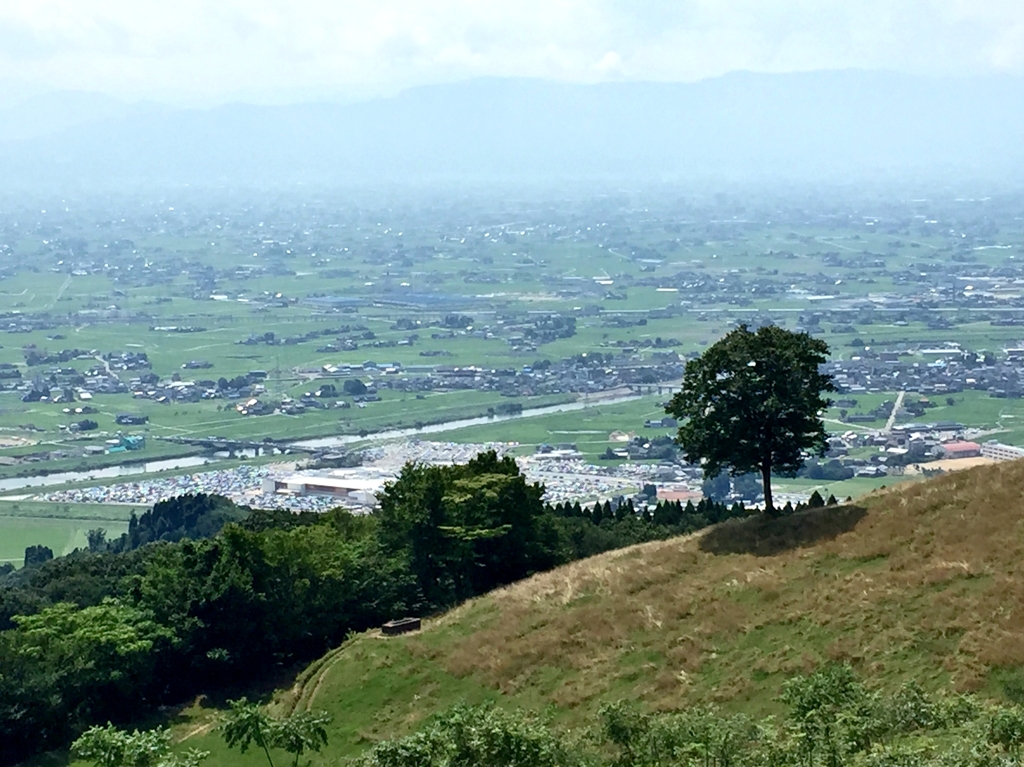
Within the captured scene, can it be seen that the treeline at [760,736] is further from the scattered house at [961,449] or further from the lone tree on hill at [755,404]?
the scattered house at [961,449]

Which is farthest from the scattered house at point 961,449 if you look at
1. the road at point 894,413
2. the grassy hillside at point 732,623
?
the grassy hillside at point 732,623

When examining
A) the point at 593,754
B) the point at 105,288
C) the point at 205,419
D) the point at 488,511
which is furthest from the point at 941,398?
the point at 105,288

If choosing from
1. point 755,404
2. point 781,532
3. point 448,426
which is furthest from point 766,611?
point 448,426

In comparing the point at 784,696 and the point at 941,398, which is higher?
the point at 784,696

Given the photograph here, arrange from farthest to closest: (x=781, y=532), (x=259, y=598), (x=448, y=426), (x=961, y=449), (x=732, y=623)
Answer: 1. (x=448, y=426)
2. (x=961, y=449)
3. (x=259, y=598)
4. (x=781, y=532)
5. (x=732, y=623)

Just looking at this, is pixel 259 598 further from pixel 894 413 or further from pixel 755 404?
pixel 894 413

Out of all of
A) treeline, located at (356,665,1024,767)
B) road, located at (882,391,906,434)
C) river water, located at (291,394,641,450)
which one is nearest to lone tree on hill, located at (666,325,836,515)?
treeline, located at (356,665,1024,767)

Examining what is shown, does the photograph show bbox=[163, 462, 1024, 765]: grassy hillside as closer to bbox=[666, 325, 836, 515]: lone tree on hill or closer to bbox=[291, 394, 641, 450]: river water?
bbox=[666, 325, 836, 515]: lone tree on hill

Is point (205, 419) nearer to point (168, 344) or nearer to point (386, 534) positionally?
point (168, 344)
